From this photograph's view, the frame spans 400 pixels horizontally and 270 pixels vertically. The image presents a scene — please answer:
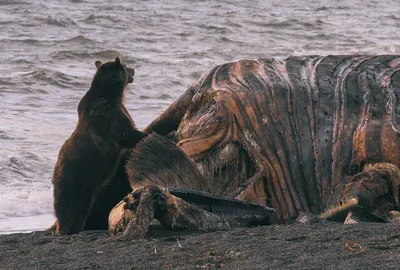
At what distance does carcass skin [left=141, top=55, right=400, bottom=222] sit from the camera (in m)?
6.44

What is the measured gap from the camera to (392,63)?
7.18 m

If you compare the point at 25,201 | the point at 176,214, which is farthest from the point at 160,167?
the point at 25,201

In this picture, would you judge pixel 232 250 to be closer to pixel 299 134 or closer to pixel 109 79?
pixel 299 134

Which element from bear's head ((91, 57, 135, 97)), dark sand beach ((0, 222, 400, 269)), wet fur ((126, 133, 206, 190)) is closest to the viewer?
dark sand beach ((0, 222, 400, 269))

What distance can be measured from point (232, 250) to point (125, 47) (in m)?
15.7

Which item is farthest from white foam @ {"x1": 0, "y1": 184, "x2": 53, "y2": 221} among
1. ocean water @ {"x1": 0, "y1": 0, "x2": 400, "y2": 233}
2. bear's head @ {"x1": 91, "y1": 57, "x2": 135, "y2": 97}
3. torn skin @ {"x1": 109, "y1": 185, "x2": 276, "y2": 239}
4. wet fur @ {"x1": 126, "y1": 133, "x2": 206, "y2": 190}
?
torn skin @ {"x1": 109, "y1": 185, "x2": 276, "y2": 239}

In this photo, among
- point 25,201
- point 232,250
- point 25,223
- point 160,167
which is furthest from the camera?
point 25,201

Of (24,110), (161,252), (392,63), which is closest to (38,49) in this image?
(24,110)

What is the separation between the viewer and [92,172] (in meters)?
6.37

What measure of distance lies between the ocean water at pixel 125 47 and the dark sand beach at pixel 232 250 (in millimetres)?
2686

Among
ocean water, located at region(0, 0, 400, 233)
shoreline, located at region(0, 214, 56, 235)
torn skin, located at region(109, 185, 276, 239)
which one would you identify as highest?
torn skin, located at region(109, 185, 276, 239)

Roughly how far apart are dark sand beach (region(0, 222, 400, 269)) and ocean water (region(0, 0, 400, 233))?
2.69 metres

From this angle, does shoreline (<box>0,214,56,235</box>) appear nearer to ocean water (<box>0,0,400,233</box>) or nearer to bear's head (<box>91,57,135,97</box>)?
ocean water (<box>0,0,400,233</box>)

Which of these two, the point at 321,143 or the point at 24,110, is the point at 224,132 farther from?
the point at 24,110
